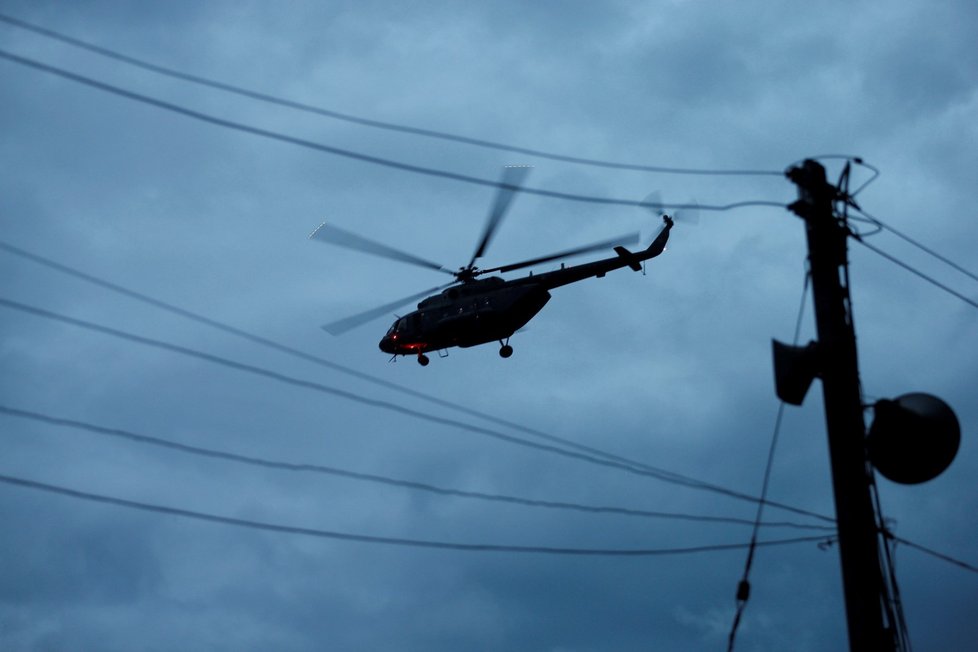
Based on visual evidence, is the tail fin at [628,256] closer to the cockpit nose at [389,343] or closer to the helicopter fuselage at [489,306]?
the helicopter fuselage at [489,306]

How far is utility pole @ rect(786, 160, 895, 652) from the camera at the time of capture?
9141 millimetres

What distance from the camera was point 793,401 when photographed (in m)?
9.88

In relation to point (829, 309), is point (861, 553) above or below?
below

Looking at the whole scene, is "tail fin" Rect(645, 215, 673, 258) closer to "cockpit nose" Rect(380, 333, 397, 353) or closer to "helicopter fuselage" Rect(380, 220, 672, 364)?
Answer: "helicopter fuselage" Rect(380, 220, 672, 364)

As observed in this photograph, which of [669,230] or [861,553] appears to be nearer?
[861,553]

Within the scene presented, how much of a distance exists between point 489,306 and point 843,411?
61.6ft

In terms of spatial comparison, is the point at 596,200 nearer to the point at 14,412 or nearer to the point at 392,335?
the point at 14,412

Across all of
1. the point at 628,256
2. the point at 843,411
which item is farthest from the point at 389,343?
the point at 843,411

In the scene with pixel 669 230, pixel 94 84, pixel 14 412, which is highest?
pixel 669 230

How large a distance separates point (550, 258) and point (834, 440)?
17.4m

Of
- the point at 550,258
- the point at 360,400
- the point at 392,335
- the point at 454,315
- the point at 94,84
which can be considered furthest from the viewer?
the point at 392,335

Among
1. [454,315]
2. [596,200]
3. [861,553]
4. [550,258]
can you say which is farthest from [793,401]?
[454,315]

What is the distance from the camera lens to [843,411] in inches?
385

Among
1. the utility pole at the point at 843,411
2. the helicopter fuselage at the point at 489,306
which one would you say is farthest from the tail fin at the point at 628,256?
the utility pole at the point at 843,411
